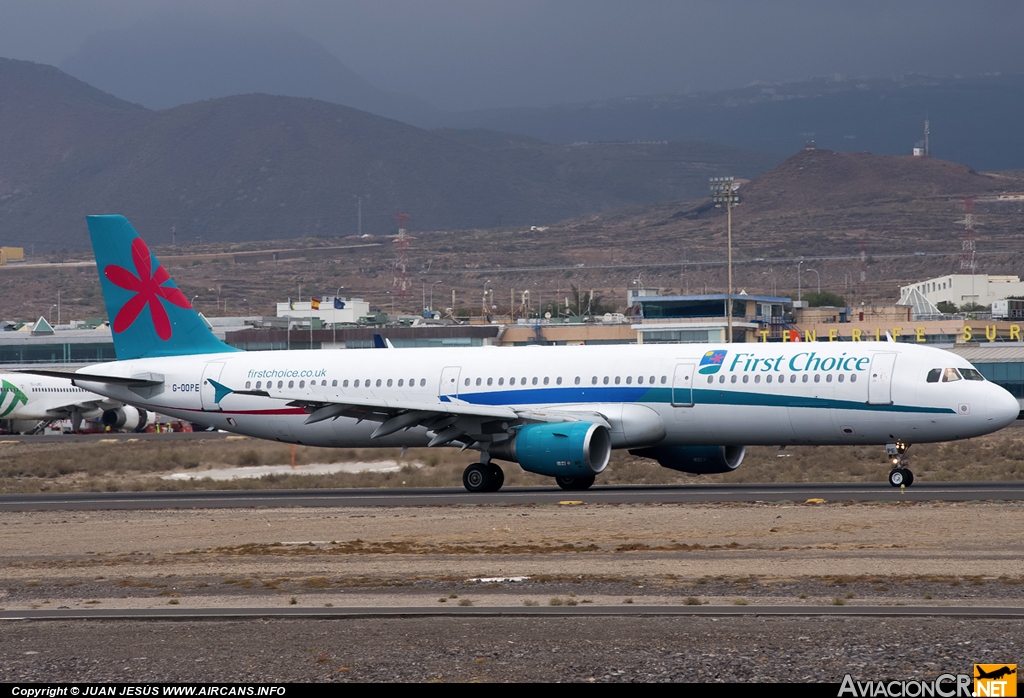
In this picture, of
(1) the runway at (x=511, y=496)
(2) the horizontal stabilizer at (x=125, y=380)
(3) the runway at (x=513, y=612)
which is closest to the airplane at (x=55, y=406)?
(2) the horizontal stabilizer at (x=125, y=380)

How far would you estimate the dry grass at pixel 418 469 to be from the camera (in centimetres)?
4172

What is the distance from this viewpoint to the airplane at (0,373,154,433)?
290 ft

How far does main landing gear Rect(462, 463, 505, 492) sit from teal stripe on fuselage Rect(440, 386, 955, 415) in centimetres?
202

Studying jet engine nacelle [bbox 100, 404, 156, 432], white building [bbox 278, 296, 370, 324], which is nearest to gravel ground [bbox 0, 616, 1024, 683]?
jet engine nacelle [bbox 100, 404, 156, 432]

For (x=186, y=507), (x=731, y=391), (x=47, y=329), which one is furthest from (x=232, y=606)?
(x=47, y=329)

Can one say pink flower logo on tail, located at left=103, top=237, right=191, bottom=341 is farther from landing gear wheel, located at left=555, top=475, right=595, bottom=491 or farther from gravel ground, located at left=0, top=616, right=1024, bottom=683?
gravel ground, located at left=0, top=616, right=1024, bottom=683

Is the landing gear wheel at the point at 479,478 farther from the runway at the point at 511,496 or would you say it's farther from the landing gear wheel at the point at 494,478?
the runway at the point at 511,496

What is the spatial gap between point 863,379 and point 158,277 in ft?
73.4

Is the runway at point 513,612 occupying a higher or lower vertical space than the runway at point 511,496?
higher

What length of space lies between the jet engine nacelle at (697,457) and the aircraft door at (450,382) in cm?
531

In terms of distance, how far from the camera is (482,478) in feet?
120

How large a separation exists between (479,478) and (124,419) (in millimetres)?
57808

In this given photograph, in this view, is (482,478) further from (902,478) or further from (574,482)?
(902,478)

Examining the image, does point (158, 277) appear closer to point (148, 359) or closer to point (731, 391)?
point (148, 359)
